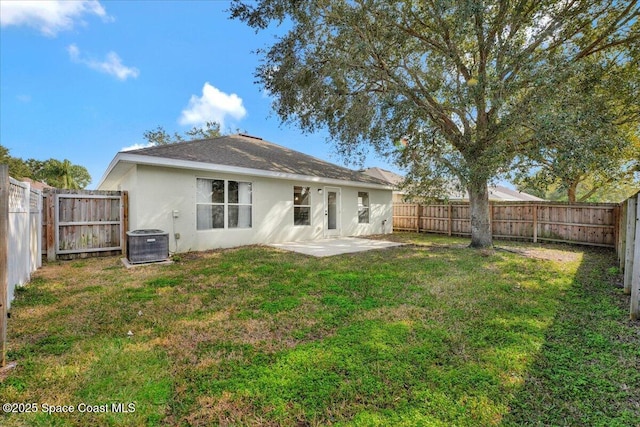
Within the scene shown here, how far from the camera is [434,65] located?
348 inches

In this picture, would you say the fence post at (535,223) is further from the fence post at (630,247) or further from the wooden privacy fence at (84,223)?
the wooden privacy fence at (84,223)

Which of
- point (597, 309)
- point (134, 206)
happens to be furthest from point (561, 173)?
point (134, 206)

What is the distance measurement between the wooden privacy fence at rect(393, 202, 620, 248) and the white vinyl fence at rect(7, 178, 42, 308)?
12.6m

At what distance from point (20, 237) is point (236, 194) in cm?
516

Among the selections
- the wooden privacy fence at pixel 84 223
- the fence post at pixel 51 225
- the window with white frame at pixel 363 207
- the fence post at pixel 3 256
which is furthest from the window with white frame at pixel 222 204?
the fence post at pixel 3 256

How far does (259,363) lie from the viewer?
8.22 ft

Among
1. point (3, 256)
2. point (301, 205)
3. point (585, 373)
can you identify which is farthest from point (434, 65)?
point (3, 256)

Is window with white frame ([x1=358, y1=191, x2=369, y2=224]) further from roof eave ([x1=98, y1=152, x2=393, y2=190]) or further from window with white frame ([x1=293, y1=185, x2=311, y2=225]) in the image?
window with white frame ([x1=293, y1=185, x2=311, y2=225])

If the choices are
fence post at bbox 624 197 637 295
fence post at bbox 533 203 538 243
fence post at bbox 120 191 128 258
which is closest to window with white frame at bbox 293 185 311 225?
fence post at bbox 120 191 128 258

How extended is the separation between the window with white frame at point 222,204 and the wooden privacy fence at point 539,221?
9421mm

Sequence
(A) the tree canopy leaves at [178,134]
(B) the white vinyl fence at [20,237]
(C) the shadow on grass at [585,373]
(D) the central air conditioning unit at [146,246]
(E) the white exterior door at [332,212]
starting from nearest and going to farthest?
1. (C) the shadow on grass at [585,373]
2. (B) the white vinyl fence at [20,237]
3. (D) the central air conditioning unit at [146,246]
4. (E) the white exterior door at [332,212]
5. (A) the tree canopy leaves at [178,134]

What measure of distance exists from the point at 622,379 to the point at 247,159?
9.40 metres

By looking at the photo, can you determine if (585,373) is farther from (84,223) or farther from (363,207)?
(363,207)

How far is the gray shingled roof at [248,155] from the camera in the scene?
8084mm
